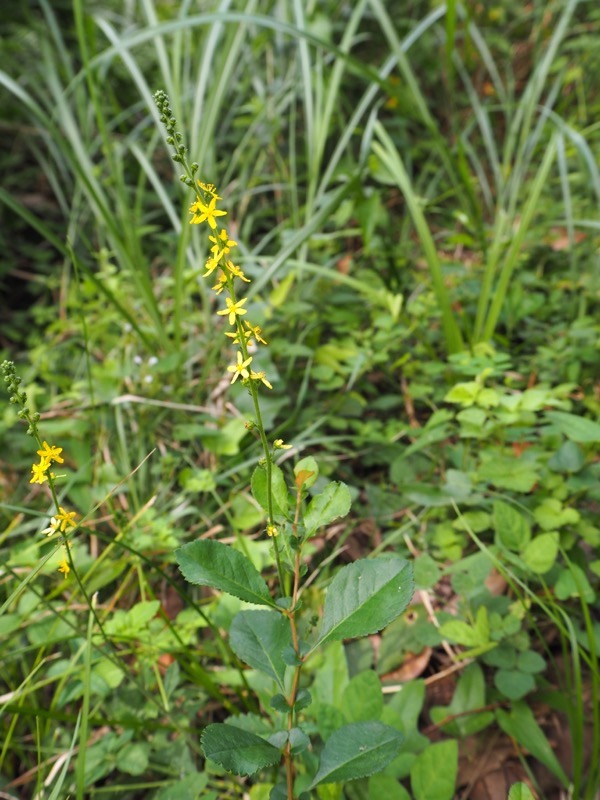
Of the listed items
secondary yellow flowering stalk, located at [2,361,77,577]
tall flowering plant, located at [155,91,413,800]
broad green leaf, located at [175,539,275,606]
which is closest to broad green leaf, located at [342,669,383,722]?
tall flowering plant, located at [155,91,413,800]

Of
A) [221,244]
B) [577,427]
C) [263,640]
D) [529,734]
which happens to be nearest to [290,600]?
[263,640]

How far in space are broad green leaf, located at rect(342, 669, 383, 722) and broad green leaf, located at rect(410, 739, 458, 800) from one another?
8 cm

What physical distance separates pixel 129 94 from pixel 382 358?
75.3 inches

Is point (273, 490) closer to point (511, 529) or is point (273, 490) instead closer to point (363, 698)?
point (363, 698)

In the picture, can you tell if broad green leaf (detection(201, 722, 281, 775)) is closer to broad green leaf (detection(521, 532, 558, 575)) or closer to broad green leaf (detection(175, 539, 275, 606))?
broad green leaf (detection(175, 539, 275, 606))

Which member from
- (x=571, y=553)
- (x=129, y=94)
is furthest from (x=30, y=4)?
(x=571, y=553)

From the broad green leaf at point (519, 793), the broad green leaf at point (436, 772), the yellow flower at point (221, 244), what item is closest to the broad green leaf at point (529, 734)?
the broad green leaf at point (436, 772)

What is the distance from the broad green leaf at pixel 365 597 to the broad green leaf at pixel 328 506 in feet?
0.18

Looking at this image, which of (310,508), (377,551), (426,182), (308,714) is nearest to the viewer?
(310,508)

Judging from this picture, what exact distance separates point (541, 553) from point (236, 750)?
0.54 metres

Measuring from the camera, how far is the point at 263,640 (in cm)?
71

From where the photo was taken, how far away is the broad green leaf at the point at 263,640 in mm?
687

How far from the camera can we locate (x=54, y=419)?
1.52 m

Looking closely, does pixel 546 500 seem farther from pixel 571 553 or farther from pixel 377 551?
pixel 377 551
